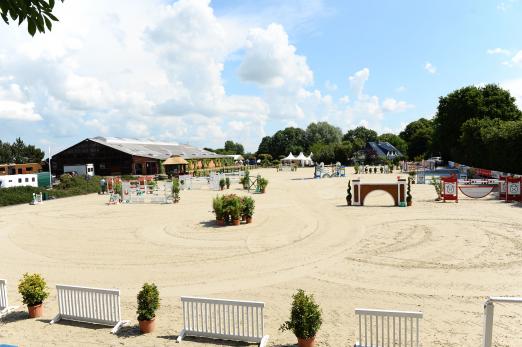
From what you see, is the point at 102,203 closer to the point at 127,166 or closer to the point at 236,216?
the point at 236,216

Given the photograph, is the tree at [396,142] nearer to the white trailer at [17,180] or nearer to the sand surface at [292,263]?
the white trailer at [17,180]

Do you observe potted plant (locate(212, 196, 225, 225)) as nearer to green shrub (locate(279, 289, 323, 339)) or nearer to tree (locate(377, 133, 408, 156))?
green shrub (locate(279, 289, 323, 339))

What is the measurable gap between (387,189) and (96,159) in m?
45.5

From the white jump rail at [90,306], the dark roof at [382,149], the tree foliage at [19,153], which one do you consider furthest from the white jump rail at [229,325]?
the tree foliage at [19,153]

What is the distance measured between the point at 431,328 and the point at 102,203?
24.7 m

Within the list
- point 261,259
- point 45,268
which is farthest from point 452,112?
point 45,268

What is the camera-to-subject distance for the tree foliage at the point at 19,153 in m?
85.2

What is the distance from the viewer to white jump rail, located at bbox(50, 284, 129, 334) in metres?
7.36

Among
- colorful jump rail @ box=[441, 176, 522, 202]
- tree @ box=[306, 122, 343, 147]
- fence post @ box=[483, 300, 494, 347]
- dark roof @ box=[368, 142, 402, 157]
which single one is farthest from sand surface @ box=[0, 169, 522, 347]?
tree @ box=[306, 122, 343, 147]

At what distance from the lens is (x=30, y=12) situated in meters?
3.65

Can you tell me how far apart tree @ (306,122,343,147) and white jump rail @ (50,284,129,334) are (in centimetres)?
10861

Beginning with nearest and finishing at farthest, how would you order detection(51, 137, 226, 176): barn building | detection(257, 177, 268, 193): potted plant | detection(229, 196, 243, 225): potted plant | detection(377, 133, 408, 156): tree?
detection(229, 196, 243, 225): potted plant < detection(257, 177, 268, 193): potted plant < detection(51, 137, 226, 176): barn building < detection(377, 133, 408, 156): tree

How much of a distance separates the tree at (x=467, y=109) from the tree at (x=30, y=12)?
1935 inches

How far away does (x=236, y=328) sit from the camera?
7031 mm
